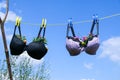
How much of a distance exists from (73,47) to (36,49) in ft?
1.52

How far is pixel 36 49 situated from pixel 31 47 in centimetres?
6

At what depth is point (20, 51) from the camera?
15.8ft

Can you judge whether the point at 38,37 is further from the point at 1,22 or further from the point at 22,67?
the point at 22,67

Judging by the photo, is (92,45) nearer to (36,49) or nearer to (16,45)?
(36,49)

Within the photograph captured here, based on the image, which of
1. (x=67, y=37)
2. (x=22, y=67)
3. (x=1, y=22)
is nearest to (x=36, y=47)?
(x=67, y=37)

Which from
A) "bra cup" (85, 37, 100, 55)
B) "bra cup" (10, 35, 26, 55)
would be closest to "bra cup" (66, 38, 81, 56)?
"bra cup" (85, 37, 100, 55)

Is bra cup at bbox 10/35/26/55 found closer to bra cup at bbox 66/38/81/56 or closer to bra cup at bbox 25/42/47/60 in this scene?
bra cup at bbox 25/42/47/60

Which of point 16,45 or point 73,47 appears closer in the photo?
point 16,45

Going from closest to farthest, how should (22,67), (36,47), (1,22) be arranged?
(1,22) → (36,47) → (22,67)

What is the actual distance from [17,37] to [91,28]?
2.90 feet

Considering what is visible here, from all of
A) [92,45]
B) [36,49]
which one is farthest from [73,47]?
[36,49]

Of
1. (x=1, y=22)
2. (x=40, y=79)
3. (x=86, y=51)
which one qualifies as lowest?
(x=40, y=79)

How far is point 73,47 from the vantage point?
16.1 feet

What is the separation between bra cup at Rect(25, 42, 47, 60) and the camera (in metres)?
4.74
